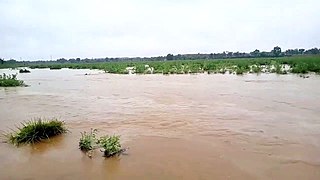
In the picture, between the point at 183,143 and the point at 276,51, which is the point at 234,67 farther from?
the point at 276,51

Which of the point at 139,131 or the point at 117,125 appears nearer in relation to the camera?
the point at 139,131

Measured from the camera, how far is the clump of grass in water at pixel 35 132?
22.5 ft

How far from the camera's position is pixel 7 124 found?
9.06 meters

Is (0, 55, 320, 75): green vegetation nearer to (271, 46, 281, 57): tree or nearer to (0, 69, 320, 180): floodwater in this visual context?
(0, 69, 320, 180): floodwater

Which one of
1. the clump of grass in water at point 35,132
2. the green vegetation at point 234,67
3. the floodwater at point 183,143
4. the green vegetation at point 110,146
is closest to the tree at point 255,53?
the green vegetation at point 234,67

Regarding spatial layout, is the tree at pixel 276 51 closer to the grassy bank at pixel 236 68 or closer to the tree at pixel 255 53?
the tree at pixel 255 53

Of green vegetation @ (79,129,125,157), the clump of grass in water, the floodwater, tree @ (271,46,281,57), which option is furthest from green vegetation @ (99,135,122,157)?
tree @ (271,46,281,57)

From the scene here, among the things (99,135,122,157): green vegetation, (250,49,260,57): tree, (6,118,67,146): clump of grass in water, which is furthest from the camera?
(250,49,260,57): tree

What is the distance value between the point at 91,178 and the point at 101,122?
13.8 feet

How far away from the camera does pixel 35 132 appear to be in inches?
279

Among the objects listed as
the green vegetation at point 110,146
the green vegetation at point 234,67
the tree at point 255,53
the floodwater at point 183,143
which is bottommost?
the floodwater at point 183,143

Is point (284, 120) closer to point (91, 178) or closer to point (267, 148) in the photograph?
point (267, 148)

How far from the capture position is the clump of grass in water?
6863mm

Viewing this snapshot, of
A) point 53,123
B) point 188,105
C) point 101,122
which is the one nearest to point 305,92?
point 188,105
